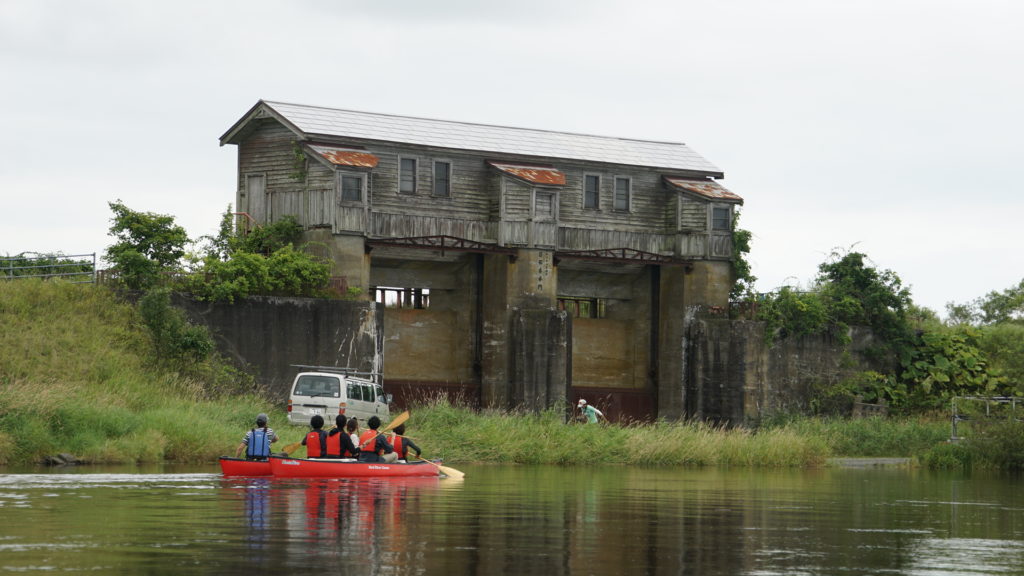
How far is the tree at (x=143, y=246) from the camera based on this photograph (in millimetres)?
47281

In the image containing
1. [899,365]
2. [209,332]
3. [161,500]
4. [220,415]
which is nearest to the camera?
[161,500]

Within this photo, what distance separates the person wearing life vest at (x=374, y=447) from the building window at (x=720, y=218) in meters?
30.3

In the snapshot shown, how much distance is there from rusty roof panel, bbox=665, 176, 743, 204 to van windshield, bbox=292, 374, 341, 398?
21753 mm

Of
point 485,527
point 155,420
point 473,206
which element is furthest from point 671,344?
point 485,527

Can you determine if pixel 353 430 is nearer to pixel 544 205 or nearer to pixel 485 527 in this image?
pixel 485 527

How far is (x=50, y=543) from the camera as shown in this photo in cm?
1702

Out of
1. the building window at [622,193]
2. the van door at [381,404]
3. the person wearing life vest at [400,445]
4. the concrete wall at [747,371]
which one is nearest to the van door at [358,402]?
the van door at [381,404]

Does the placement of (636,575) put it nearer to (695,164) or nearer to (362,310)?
(362,310)

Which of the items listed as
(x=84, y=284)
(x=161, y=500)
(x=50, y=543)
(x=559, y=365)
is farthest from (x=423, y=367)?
(x=50, y=543)

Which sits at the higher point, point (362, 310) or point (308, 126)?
point (308, 126)

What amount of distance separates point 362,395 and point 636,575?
92.6ft

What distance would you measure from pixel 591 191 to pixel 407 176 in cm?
781

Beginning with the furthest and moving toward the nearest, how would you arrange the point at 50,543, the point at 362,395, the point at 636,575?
1. the point at 362,395
2. the point at 50,543
3. the point at 636,575

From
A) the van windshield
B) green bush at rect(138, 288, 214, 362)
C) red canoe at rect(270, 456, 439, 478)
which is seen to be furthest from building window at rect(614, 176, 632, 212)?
red canoe at rect(270, 456, 439, 478)
